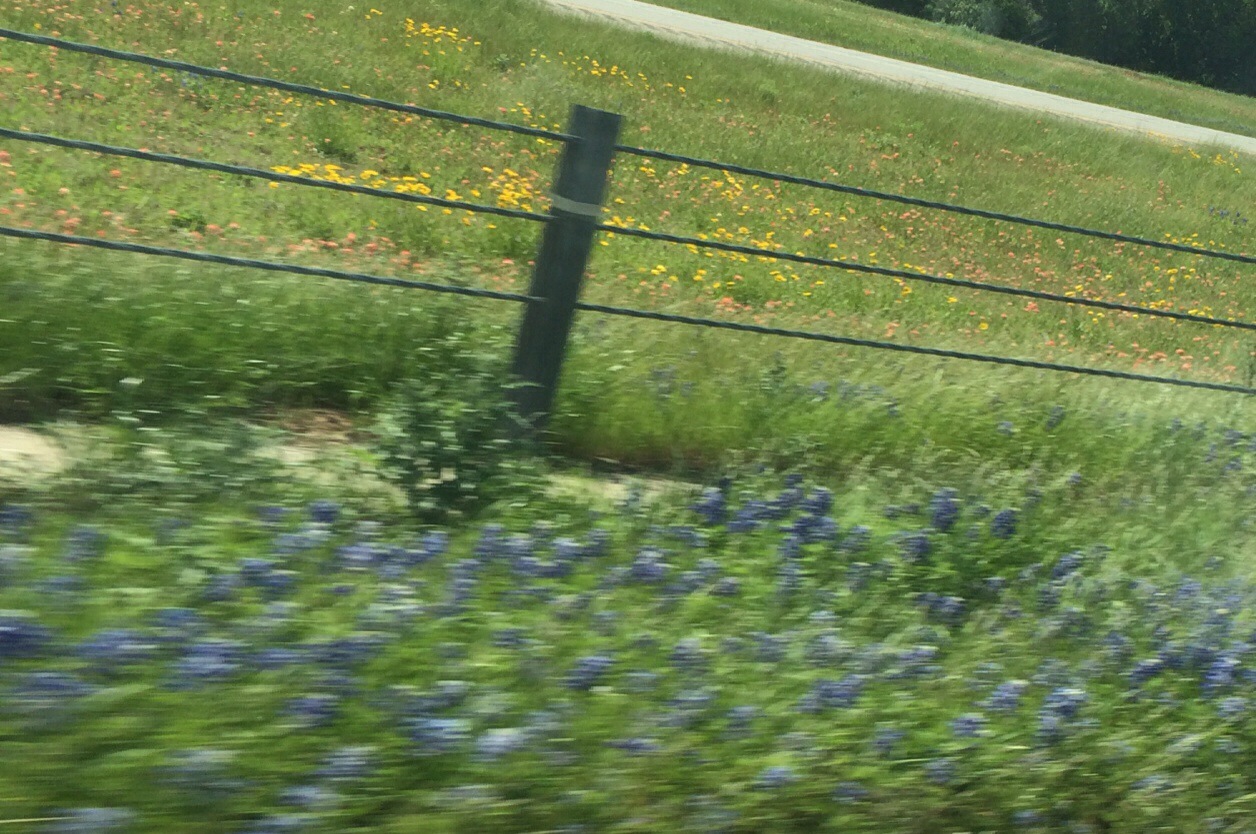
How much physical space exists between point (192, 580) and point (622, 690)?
96 cm

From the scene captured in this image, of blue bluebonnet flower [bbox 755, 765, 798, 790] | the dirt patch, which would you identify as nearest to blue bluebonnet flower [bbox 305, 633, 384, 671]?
blue bluebonnet flower [bbox 755, 765, 798, 790]

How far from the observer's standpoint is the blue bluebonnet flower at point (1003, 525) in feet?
14.0

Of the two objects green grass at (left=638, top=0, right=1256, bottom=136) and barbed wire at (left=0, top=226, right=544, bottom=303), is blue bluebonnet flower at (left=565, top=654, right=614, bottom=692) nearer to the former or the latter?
barbed wire at (left=0, top=226, right=544, bottom=303)

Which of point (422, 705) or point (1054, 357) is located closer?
point (422, 705)

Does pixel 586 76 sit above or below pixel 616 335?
above

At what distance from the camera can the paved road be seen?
65.5 feet

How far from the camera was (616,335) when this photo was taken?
17.9 feet

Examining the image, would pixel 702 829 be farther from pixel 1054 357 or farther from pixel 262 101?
pixel 262 101

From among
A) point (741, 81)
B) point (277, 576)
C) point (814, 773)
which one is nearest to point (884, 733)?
point (814, 773)

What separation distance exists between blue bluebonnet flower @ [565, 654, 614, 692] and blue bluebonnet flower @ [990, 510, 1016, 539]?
1.98 meters

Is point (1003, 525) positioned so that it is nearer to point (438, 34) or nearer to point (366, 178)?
point (366, 178)

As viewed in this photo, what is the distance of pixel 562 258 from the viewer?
164 inches

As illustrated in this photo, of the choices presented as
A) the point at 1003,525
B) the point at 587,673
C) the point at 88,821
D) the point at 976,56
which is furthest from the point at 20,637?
the point at 976,56

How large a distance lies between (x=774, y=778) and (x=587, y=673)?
44 cm
